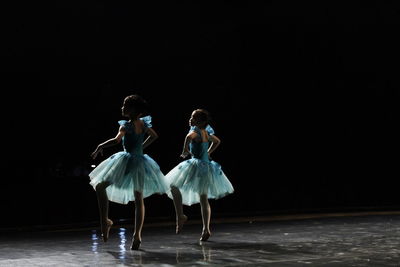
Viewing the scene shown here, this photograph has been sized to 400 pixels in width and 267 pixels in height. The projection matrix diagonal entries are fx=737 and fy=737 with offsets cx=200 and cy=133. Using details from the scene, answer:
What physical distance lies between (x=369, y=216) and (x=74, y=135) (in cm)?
2255

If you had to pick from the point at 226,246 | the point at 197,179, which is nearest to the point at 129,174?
the point at 197,179

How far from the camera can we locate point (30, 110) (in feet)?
120

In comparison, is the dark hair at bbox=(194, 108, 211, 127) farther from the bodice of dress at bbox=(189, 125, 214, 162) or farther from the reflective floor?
the reflective floor

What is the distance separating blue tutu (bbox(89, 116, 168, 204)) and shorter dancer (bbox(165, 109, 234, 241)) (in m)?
0.77

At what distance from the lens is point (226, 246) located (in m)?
10.0

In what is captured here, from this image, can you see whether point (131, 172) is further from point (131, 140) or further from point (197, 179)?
point (197, 179)

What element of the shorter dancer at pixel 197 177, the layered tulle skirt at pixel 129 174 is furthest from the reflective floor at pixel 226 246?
the layered tulle skirt at pixel 129 174

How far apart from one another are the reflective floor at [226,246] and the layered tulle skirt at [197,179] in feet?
2.32

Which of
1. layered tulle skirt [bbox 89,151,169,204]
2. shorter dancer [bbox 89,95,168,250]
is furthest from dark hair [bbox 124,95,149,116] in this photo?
layered tulle skirt [bbox 89,151,169,204]

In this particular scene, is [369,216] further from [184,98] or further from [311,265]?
[184,98]

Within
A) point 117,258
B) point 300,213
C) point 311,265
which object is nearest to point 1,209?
point 300,213

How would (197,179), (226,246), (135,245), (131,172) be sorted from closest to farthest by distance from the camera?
(135,245), (131,172), (226,246), (197,179)

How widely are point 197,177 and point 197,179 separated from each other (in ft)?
0.10

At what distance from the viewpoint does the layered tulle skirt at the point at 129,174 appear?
32.0 feet
